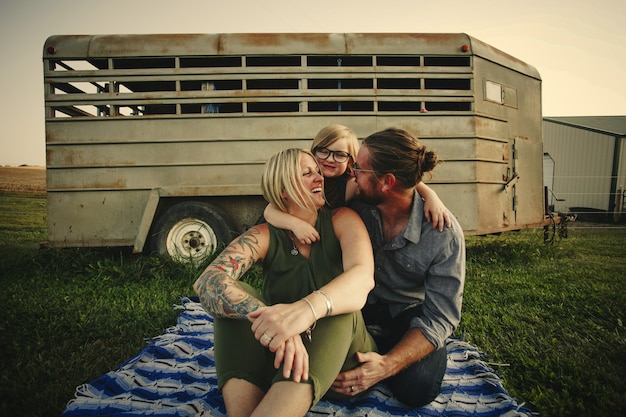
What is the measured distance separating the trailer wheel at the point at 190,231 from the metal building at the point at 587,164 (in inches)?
565

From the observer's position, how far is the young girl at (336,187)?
2.07 meters

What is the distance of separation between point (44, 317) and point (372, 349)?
3.06m

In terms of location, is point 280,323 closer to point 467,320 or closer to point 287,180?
point 287,180

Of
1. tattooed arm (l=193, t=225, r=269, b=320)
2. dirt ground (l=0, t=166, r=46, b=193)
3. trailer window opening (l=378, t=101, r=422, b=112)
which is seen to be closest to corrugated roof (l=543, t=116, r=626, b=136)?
trailer window opening (l=378, t=101, r=422, b=112)

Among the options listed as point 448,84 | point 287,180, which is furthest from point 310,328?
point 448,84

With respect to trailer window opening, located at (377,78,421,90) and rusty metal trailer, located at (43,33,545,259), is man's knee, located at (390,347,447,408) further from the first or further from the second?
trailer window opening, located at (377,78,421,90)

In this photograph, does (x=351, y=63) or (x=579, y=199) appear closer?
(x=351, y=63)

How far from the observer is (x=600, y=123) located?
61.3 ft

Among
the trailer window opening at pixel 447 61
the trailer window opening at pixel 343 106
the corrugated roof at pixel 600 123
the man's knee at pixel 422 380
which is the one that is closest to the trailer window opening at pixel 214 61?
the trailer window opening at pixel 343 106

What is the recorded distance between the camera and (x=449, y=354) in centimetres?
285

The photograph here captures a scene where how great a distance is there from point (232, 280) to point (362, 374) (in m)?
0.75

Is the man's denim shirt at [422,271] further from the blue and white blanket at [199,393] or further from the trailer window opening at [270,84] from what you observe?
the trailer window opening at [270,84]

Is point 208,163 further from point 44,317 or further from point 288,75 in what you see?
point 44,317

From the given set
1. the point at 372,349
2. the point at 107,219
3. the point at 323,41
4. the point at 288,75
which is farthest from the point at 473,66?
the point at 107,219
